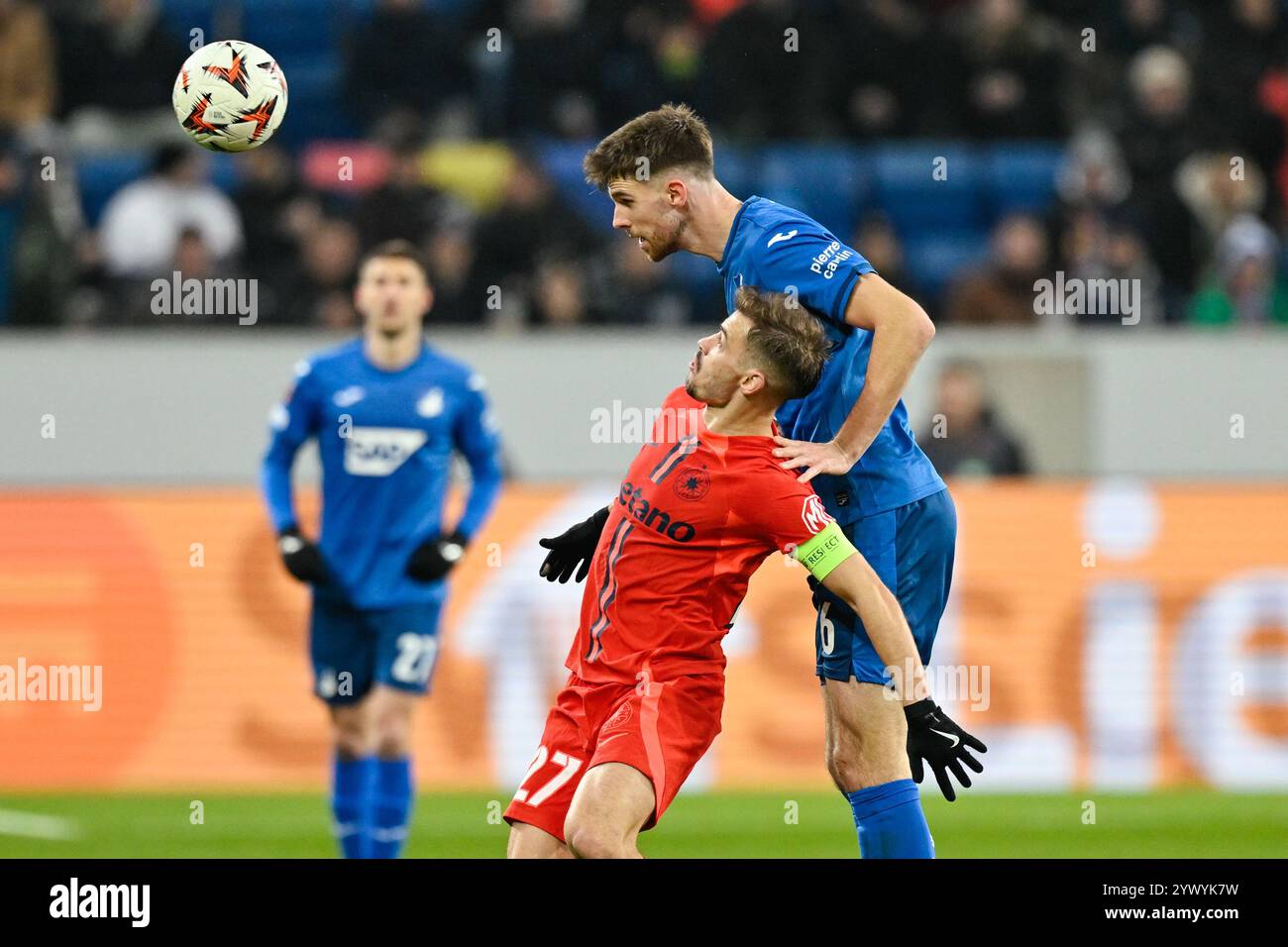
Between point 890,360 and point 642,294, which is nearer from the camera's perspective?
point 890,360

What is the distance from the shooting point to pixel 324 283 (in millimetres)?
12562

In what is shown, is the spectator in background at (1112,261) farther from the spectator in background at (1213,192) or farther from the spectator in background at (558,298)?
the spectator in background at (558,298)

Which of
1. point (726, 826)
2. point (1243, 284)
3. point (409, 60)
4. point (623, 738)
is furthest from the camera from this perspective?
point (409, 60)

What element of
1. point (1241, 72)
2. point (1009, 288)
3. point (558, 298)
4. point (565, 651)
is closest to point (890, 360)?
point (565, 651)

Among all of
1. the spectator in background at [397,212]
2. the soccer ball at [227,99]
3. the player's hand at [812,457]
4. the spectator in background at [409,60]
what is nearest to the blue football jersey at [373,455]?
the soccer ball at [227,99]

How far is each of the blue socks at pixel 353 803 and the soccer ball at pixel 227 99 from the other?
2679mm

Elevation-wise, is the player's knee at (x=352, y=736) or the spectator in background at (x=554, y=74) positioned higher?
the spectator in background at (x=554, y=74)

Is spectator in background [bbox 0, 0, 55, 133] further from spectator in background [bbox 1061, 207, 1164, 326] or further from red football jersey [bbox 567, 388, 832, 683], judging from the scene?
red football jersey [bbox 567, 388, 832, 683]

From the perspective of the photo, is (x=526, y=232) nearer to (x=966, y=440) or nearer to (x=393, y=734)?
(x=966, y=440)

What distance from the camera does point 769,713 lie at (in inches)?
413

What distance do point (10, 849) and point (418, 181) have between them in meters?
5.75

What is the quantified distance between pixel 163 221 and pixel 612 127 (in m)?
3.17

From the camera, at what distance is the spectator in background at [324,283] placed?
1249 cm
